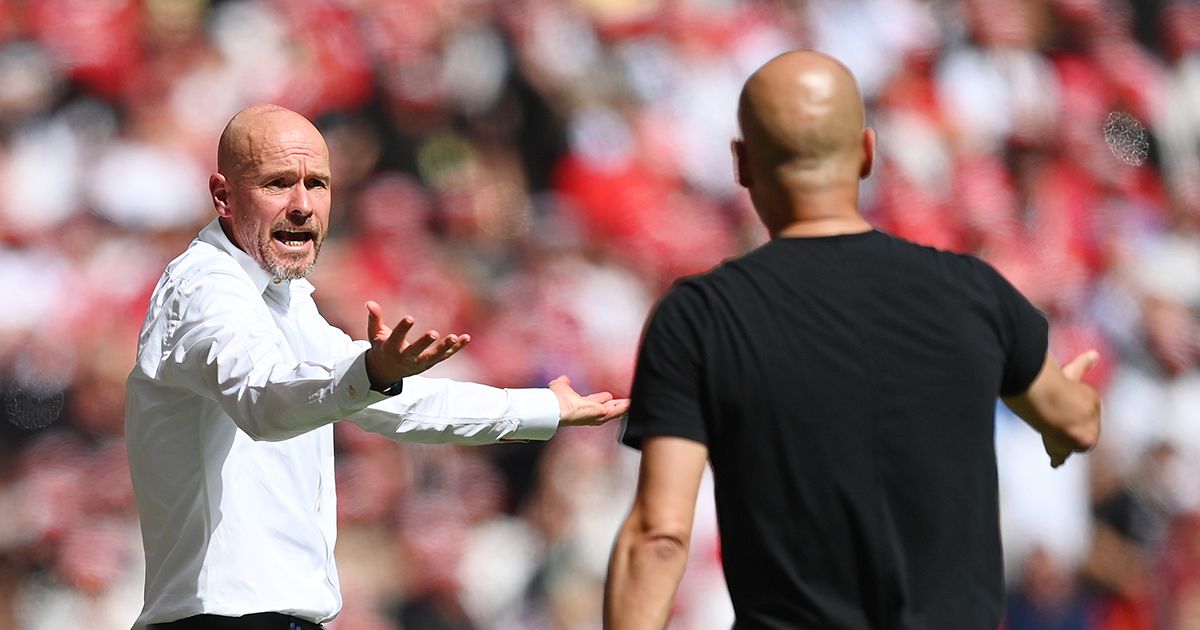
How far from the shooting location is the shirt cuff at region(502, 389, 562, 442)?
11.1ft

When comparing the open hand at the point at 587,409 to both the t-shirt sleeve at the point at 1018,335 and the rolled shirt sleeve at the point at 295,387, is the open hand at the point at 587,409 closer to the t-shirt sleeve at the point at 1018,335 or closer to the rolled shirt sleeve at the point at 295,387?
the rolled shirt sleeve at the point at 295,387

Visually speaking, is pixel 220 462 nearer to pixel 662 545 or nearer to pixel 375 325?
pixel 375 325

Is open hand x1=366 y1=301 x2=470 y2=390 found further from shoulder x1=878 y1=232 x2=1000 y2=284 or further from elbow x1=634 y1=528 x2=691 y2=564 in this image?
shoulder x1=878 y1=232 x2=1000 y2=284

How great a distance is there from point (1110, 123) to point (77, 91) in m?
3.76

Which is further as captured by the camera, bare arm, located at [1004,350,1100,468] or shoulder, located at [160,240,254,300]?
shoulder, located at [160,240,254,300]

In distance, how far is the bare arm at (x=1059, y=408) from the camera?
91.4 inches

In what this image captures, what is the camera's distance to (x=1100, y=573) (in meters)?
6.20

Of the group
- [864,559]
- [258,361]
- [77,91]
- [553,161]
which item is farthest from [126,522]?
[864,559]

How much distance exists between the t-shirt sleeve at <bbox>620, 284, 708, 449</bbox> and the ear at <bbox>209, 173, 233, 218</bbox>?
123cm

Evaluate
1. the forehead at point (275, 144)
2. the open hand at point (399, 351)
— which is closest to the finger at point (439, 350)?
the open hand at point (399, 351)

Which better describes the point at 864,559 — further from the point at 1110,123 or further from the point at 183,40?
the point at 1110,123

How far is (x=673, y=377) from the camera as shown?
2.21 m

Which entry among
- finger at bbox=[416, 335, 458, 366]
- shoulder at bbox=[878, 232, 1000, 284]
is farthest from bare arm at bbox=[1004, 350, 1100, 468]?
finger at bbox=[416, 335, 458, 366]

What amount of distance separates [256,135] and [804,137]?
1306 mm
